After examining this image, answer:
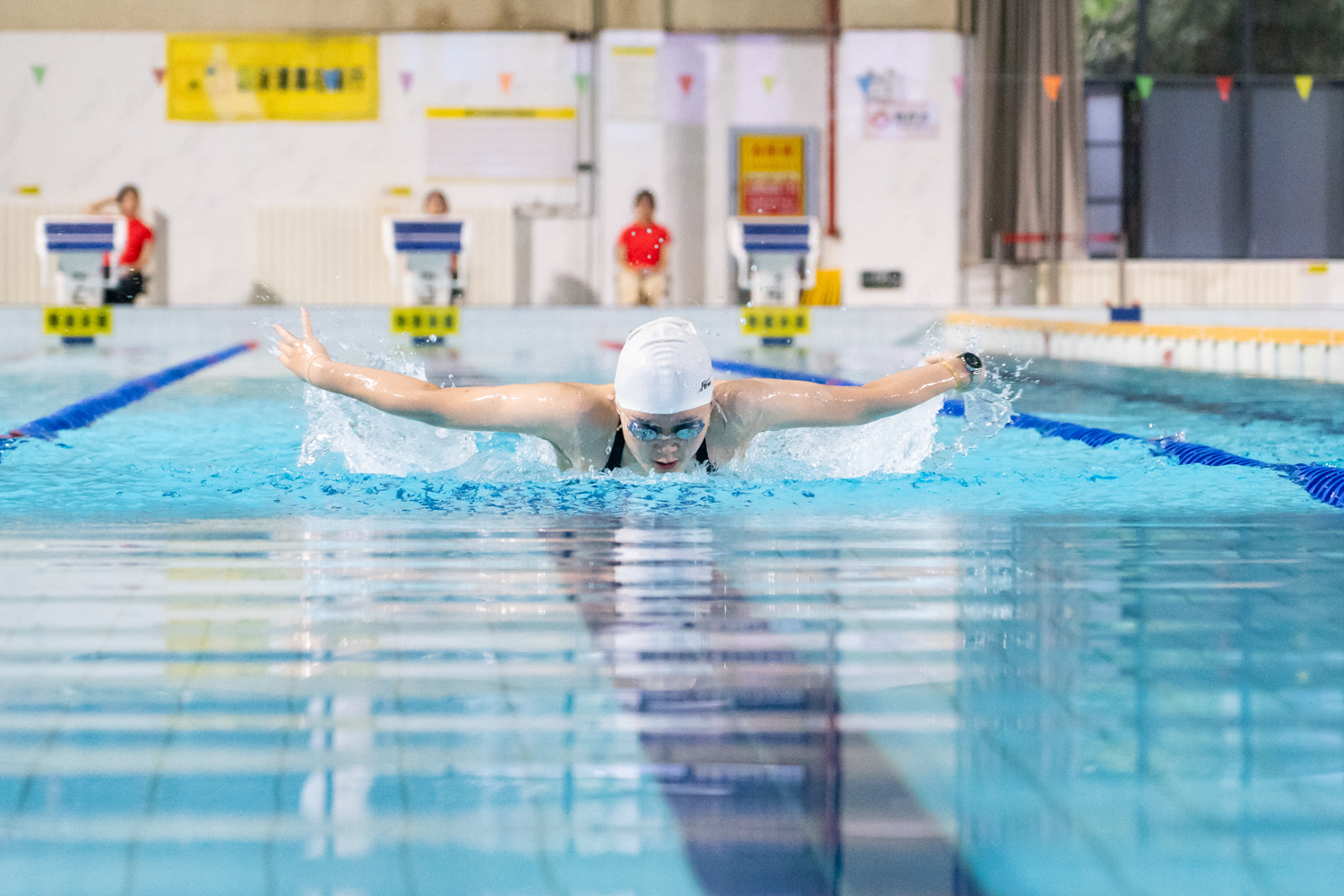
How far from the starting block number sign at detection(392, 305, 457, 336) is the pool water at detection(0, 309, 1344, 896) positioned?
5.37 metres

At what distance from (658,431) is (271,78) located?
32.9 feet

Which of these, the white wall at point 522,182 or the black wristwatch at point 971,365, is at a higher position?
the white wall at point 522,182

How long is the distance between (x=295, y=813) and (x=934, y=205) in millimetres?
11612

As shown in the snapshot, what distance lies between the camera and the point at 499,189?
12023 millimetres

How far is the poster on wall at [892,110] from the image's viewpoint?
12031 millimetres

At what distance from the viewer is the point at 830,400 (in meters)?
3.04

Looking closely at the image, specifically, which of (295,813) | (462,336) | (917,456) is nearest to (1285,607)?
(295,813)

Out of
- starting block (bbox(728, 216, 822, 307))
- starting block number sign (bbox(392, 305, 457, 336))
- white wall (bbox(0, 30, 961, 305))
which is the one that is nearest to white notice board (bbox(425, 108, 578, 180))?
white wall (bbox(0, 30, 961, 305))

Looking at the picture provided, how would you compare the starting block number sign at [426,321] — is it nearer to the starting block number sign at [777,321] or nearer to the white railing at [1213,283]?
the starting block number sign at [777,321]

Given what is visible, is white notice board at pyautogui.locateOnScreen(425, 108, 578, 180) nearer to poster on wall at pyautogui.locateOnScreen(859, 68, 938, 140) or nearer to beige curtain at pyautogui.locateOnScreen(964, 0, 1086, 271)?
poster on wall at pyautogui.locateOnScreen(859, 68, 938, 140)

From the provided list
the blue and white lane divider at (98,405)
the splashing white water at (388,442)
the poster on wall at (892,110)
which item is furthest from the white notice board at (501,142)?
the splashing white water at (388,442)

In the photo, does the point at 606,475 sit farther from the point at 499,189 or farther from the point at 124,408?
the point at 499,189

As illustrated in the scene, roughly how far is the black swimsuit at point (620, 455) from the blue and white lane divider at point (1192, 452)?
1.24 meters

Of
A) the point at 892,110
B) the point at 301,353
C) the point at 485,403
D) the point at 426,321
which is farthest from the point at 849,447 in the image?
the point at 892,110
